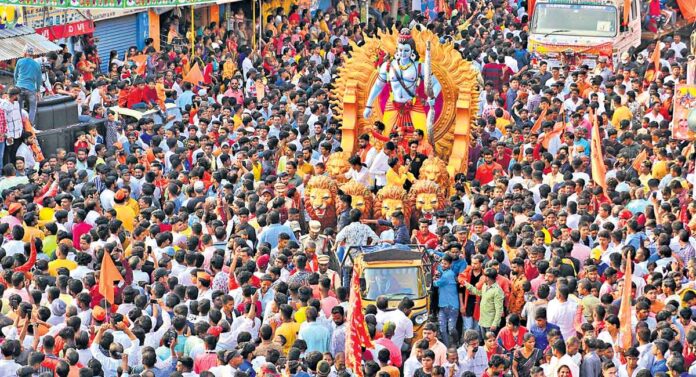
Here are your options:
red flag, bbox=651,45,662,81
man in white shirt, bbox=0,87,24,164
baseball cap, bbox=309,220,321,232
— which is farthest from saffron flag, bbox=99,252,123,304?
red flag, bbox=651,45,662,81

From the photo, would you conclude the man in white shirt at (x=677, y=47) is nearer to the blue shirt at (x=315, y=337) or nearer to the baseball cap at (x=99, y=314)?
the blue shirt at (x=315, y=337)

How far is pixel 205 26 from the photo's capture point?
31891 millimetres

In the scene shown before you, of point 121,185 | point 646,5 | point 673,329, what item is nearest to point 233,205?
point 121,185

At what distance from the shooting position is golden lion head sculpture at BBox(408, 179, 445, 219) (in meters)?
20.0

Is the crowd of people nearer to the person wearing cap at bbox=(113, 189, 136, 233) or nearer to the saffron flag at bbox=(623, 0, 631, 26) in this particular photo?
the person wearing cap at bbox=(113, 189, 136, 233)

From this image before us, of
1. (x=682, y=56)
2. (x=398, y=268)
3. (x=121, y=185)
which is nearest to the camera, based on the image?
(x=398, y=268)

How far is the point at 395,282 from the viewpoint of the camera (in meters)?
17.1

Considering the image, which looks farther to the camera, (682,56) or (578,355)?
(682,56)

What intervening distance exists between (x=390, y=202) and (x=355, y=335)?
197 inches

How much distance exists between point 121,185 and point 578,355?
7108 mm

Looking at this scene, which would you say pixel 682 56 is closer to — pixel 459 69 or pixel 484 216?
pixel 459 69

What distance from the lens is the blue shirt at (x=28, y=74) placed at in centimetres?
2308

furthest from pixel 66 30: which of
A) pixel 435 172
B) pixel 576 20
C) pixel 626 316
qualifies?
pixel 626 316

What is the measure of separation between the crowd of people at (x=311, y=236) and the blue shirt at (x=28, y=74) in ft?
0.10
